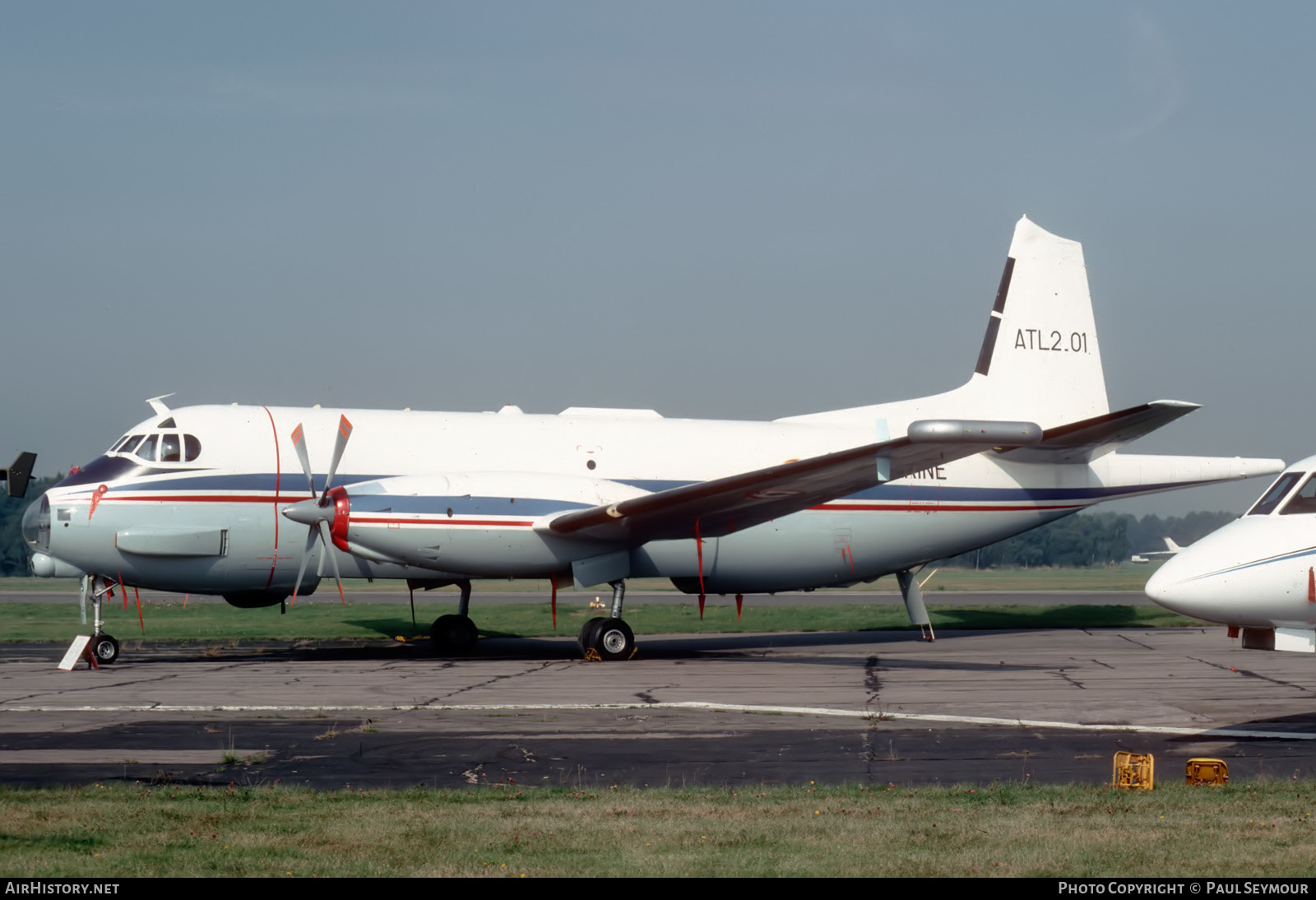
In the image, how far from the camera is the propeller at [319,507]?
63.1 ft

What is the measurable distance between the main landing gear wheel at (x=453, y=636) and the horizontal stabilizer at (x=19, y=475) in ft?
27.6

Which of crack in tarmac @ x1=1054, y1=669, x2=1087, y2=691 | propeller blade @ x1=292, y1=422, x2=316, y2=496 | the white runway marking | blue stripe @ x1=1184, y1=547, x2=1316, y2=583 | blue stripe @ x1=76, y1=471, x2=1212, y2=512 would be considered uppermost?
propeller blade @ x1=292, y1=422, x2=316, y2=496

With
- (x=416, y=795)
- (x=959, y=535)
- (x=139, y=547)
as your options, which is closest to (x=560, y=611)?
(x=959, y=535)

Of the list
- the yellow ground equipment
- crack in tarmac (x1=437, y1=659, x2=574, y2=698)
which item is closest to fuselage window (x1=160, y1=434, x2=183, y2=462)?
crack in tarmac (x1=437, y1=659, x2=574, y2=698)

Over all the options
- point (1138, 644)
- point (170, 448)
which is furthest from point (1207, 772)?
point (170, 448)

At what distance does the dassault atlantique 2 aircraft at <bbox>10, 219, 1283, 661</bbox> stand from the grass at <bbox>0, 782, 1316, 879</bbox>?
8.10m

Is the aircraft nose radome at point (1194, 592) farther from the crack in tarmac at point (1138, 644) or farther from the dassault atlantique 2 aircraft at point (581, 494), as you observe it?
the crack in tarmac at point (1138, 644)

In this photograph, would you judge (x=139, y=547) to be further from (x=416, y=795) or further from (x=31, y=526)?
(x=416, y=795)

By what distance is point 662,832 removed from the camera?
318 inches

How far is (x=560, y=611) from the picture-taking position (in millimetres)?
35531

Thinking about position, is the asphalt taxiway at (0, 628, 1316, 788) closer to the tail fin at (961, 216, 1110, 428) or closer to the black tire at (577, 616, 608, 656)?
the black tire at (577, 616, 608, 656)

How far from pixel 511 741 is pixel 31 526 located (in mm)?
12323

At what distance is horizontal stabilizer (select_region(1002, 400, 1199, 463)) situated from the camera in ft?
68.8

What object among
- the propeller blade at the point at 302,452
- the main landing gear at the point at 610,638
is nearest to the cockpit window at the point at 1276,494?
the main landing gear at the point at 610,638
